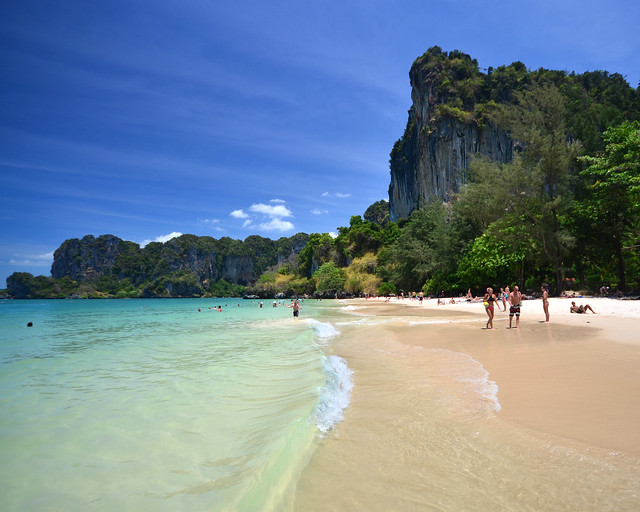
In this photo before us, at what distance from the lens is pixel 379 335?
13.3m

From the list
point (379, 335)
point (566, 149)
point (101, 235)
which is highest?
point (101, 235)

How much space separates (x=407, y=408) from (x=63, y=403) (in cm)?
573

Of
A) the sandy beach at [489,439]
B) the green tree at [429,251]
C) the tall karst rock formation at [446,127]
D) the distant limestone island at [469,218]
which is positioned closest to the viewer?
the sandy beach at [489,439]

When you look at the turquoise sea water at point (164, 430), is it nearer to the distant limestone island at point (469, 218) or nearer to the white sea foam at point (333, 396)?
the white sea foam at point (333, 396)

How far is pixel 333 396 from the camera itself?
5.59 metres

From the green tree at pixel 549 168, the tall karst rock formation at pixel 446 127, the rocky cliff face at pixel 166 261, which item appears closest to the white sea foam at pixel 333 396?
the green tree at pixel 549 168

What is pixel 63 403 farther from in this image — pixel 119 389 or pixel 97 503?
pixel 97 503

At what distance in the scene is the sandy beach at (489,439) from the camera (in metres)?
2.66

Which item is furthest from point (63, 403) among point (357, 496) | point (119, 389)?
point (357, 496)

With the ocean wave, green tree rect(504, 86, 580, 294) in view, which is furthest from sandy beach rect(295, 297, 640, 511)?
green tree rect(504, 86, 580, 294)

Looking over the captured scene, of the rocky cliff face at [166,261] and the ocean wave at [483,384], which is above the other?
the rocky cliff face at [166,261]

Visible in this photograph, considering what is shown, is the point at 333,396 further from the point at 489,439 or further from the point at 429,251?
the point at 429,251

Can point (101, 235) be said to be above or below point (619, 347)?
above

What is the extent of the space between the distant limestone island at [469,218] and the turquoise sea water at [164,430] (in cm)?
2298
